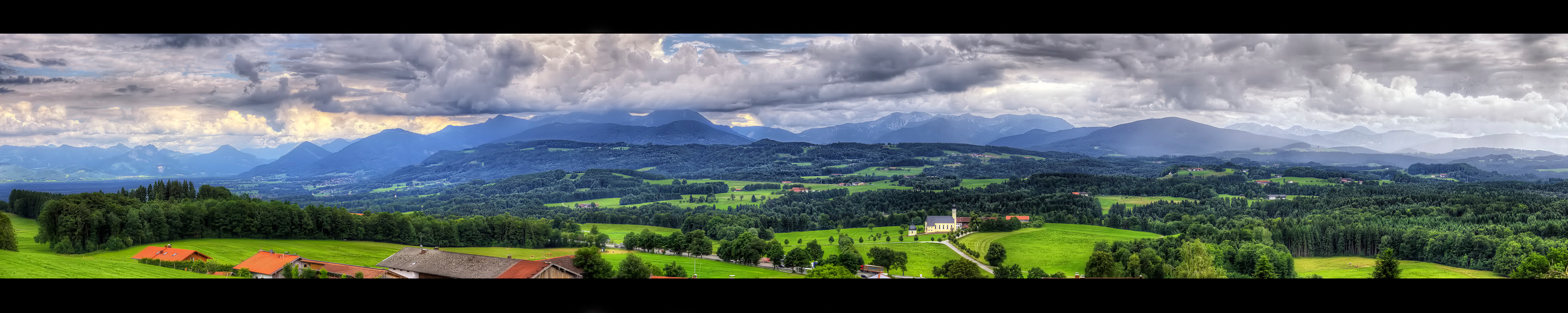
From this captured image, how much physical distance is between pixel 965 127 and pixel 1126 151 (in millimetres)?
10894

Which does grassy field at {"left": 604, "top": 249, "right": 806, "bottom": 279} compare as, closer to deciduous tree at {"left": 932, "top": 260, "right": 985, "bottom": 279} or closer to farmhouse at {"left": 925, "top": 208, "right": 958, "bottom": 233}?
deciduous tree at {"left": 932, "top": 260, "right": 985, "bottom": 279}

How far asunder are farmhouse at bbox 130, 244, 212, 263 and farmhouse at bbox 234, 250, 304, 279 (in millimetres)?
625

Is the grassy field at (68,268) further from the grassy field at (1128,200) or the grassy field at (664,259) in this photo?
the grassy field at (1128,200)

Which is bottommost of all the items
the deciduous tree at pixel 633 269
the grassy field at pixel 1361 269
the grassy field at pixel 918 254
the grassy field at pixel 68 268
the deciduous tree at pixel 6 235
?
the grassy field at pixel 918 254

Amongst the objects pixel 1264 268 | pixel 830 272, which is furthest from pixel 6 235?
pixel 1264 268

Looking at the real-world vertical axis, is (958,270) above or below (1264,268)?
below

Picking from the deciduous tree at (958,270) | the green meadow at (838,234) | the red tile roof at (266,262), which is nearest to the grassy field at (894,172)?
the green meadow at (838,234)

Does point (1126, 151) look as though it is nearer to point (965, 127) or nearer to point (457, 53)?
point (965, 127)

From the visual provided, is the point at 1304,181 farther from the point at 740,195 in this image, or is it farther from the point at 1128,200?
the point at 740,195

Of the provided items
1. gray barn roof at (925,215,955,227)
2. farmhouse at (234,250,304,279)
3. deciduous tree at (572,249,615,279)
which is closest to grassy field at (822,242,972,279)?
gray barn roof at (925,215,955,227)

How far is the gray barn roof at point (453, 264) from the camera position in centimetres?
966

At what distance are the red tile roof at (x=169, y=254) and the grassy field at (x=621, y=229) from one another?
960cm

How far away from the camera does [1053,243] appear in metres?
20.6

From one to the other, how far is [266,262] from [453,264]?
3.08m
